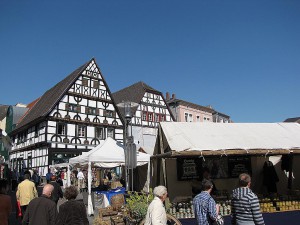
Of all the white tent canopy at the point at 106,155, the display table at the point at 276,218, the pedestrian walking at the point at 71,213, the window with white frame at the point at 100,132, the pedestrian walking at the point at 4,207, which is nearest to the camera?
the pedestrian walking at the point at 71,213

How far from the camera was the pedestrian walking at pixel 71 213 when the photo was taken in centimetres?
498

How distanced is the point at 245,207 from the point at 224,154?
5.29m

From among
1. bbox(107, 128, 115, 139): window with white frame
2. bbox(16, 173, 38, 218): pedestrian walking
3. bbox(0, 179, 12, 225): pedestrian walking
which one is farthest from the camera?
bbox(107, 128, 115, 139): window with white frame

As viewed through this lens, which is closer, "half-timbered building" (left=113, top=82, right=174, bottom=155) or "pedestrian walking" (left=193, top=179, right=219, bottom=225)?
"pedestrian walking" (left=193, top=179, right=219, bottom=225)

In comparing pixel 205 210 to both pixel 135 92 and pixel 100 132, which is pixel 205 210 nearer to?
pixel 100 132

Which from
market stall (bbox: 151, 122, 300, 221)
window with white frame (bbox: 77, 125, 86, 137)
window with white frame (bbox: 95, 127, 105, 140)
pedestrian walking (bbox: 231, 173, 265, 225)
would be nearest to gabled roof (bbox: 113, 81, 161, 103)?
window with white frame (bbox: 95, 127, 105, 140)

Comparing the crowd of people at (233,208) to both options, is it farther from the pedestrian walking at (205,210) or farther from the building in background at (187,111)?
the building in background at (187,111)

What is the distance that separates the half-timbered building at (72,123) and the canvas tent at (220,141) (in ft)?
57.0

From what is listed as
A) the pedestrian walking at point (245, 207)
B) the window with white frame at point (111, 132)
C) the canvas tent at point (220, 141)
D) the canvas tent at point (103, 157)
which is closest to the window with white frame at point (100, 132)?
the window with white frame at point (111, 132)

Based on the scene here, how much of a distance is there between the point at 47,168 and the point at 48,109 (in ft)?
17.7

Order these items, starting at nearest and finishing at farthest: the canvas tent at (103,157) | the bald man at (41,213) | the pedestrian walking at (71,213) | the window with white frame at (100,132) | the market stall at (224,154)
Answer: the pedestrian walking at (71,213)
the bald man at (41,213)
the market stall at (224,154)
the canvas tent at (103,157)
the window with white frame at (100,132)

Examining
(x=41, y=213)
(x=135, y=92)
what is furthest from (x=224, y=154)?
(x=135, y=92)

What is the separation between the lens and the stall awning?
9.77 metres

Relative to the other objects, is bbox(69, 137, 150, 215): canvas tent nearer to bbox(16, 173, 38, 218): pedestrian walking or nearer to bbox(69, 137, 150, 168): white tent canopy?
bbox(69, 137, 150, 168): white tent canopy
